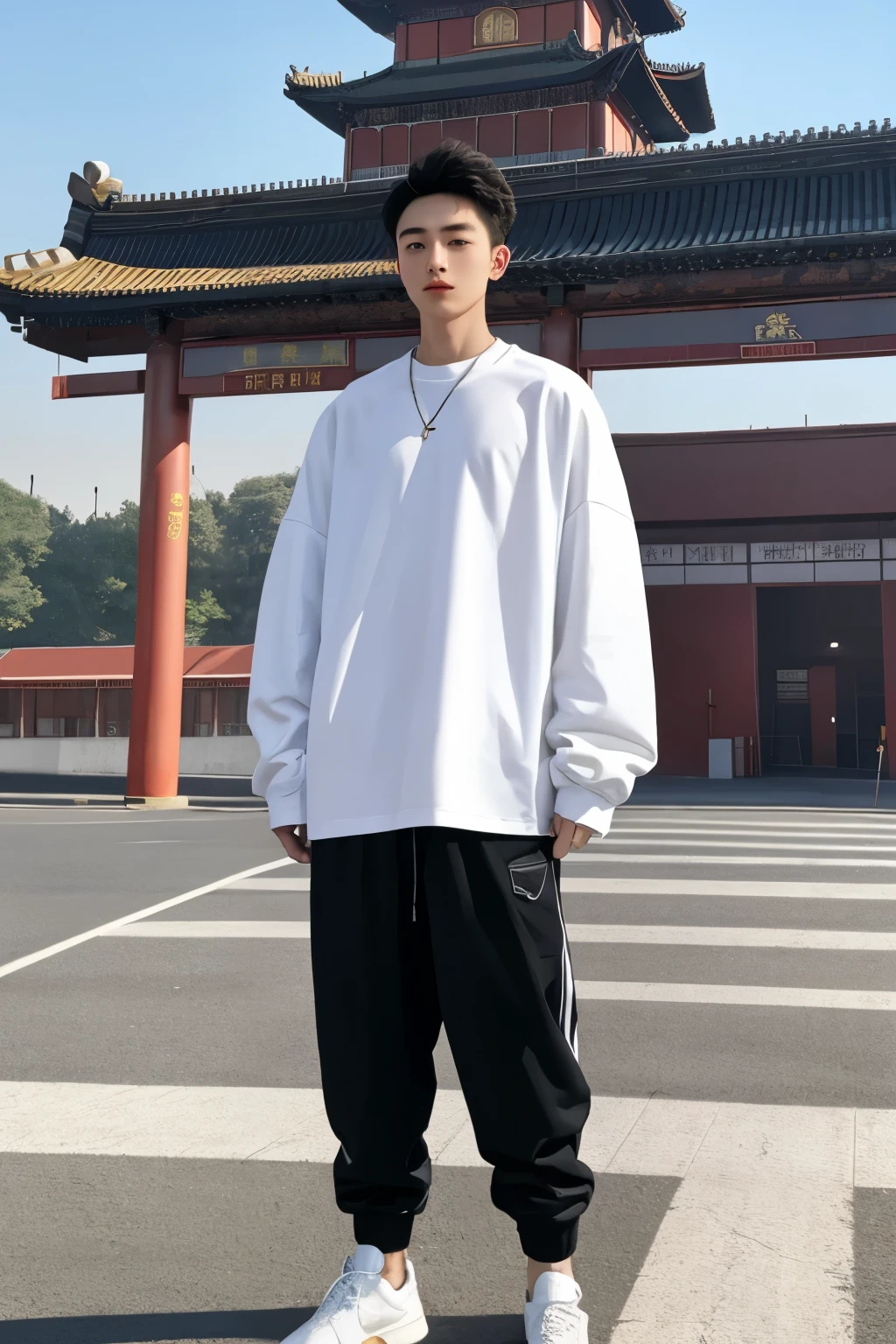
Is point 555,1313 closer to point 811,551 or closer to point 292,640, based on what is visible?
point 292,640

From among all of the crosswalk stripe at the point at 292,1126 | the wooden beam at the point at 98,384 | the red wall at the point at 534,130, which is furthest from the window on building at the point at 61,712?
the crosswalk stripe at the point at 292,1126

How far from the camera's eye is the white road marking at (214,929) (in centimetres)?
636

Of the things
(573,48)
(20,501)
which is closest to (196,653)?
(573,48)

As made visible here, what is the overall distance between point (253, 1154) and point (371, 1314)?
110 centimetres

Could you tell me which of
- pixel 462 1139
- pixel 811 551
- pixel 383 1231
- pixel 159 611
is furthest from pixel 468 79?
pixel 383 1231

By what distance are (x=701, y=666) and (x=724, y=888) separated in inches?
639

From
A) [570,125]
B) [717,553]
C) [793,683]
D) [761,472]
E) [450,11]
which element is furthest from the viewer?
[793,683]

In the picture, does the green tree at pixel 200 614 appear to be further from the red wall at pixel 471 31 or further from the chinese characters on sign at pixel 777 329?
the chinese characters on sign at pixel 777 329

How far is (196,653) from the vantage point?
1244 inches

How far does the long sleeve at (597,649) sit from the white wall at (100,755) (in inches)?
1073

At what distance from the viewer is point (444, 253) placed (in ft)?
7.78

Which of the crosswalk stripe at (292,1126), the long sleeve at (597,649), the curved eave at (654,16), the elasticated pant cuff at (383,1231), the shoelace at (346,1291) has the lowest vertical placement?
the crosswalk stripe at (292,1126)

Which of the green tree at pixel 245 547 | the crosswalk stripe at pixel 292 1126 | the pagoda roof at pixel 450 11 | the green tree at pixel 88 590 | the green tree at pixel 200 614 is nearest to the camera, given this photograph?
the crosswalk stripe at pixel 292 1126

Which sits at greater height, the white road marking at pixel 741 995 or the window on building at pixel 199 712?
the window on building at pixel 199 712
